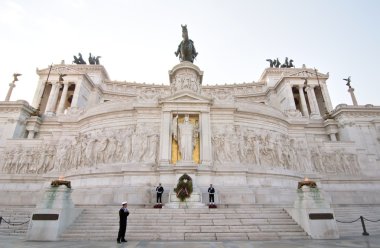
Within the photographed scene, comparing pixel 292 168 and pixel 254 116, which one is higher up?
pixel 254 116

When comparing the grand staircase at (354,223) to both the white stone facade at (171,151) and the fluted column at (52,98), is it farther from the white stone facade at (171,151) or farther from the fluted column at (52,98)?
the fluted column at (52,98)

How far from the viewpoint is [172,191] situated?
1582 cm

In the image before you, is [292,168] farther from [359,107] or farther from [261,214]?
[359,107]

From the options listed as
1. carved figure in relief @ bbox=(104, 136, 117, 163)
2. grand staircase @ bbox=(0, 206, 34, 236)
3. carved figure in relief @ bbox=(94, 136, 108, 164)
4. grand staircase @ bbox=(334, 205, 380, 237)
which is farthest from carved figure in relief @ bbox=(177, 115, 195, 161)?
grand staircase @ bbox=(0, 206, 34, 236)

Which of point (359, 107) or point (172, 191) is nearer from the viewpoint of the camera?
point (172, 191)

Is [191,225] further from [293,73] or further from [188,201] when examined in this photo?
[293,73]

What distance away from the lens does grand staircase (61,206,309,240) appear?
392 inches

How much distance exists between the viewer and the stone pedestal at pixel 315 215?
9.94 m

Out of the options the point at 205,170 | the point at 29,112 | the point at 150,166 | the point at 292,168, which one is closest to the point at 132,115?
the point at 150,166

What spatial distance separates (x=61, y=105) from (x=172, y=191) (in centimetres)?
4154

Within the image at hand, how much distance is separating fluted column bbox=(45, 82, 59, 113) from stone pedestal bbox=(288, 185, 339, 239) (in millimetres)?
48082

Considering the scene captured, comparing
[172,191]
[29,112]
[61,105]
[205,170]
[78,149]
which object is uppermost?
[61,105]

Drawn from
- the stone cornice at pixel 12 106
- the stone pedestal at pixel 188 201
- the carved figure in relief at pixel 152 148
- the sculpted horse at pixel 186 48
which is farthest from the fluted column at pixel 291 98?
the stone cornice at pixel 12 106

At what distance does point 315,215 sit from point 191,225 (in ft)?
17.8
